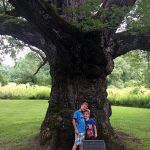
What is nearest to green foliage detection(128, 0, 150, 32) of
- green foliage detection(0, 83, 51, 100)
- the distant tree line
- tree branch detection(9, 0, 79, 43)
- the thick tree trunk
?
tree branch detection(9, 0, 79, 43)

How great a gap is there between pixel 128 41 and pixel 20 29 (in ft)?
10.7

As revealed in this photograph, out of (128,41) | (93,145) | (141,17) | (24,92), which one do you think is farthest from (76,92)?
(24,92)

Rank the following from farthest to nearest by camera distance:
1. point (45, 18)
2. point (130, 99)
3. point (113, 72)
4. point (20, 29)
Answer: point (113, 72) → point (130, 99) → point (20, 29) → point (45, 18)

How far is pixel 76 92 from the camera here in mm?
11570

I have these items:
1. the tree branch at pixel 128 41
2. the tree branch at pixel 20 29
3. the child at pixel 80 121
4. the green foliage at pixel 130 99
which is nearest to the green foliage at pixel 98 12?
the child at pixel 80 121

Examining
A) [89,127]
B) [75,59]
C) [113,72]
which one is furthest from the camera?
[113,72]

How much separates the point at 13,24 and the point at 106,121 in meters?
3.96

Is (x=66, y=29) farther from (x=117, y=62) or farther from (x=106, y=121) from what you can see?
(x=117, y=62)

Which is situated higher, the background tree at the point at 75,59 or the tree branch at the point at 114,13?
the tree branch at the point at 114,13

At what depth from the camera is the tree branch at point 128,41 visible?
476 inches

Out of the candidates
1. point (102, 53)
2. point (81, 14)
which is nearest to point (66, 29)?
point (81, 14)

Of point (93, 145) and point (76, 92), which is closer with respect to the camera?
point (93, 145)

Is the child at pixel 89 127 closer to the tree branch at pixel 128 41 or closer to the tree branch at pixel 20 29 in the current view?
the tree branch at pixel 128 41

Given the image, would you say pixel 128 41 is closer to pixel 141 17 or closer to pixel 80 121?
pixel 141 17
